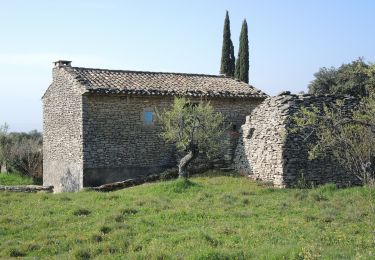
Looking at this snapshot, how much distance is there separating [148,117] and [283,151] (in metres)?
6.61

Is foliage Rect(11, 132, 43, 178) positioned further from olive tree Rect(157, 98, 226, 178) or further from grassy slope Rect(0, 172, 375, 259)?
grassy slope Rect(0, 172, 375, 259)

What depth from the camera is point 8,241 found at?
1030 cm

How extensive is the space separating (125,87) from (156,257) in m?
13.2

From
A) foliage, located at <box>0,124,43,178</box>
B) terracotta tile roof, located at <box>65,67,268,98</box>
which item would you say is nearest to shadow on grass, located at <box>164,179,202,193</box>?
terracotta tile roof, located at <box>65,67,268,98</box>

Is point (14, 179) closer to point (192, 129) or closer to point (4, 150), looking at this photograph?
point (4, 150)

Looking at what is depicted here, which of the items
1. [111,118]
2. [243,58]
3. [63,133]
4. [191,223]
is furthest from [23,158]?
[191,223]

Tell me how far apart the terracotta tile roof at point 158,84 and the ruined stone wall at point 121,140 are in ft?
1.34

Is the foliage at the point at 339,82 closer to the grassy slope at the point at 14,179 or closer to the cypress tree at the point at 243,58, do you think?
the cypress tree at the point at 243,58

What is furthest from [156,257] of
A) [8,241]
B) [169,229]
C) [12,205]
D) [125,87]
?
[125,87]

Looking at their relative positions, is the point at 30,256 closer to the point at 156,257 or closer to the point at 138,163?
the point at 156,257

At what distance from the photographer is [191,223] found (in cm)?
1162

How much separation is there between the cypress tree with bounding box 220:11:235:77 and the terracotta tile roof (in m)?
8.84

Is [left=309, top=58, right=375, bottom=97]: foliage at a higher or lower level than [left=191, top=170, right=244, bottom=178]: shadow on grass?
higher

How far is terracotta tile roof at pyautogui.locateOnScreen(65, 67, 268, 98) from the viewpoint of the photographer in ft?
67.7
